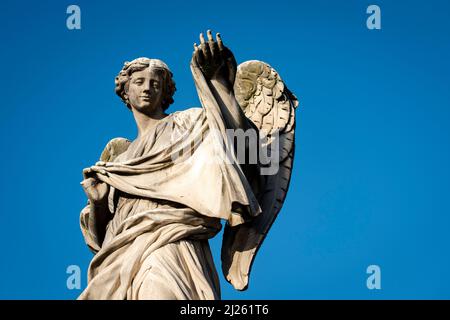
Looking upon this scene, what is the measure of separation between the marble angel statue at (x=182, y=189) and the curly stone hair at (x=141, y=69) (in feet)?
0.04

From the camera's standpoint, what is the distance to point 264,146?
1700 centimetres

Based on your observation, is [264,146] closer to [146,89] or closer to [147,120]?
[147,120]

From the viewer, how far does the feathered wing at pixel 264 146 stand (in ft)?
54.2

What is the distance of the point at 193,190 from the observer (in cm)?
1602

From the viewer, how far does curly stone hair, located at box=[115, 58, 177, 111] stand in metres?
16.9

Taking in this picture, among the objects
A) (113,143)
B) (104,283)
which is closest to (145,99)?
(113,143)

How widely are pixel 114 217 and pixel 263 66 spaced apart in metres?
2.84

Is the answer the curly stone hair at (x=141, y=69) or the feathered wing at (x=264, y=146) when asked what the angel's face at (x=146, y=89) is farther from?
the feathered wing at (x=264, y=146)

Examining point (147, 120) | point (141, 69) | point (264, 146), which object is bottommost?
point (264, 146)

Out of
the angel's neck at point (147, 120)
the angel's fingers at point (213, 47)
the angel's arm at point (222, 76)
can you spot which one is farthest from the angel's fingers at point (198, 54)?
the angel's neck at point (147, 120)

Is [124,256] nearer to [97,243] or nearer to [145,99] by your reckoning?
[97,243]

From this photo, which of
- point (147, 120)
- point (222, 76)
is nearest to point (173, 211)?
point (147, 120)

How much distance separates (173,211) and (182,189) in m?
0.29

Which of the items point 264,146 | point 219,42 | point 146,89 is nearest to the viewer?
point 219,42
